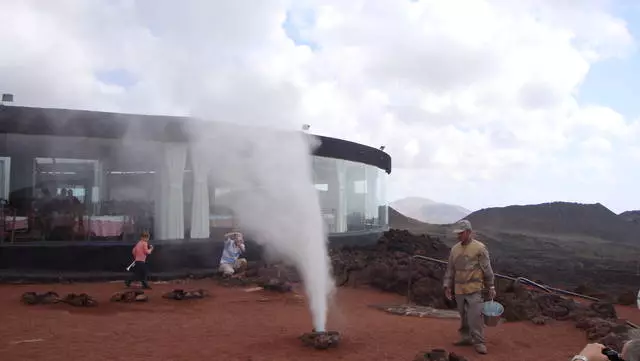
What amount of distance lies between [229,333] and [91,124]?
8791 millimetres

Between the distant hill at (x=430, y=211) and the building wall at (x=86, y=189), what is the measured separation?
410 ft

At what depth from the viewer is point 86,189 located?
607 inches

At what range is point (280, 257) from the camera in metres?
16.3

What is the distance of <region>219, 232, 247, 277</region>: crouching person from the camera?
49.4 ft

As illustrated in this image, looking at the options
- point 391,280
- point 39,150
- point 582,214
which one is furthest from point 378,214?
point 582,214

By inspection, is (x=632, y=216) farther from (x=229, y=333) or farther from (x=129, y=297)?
(x=229, y=333)

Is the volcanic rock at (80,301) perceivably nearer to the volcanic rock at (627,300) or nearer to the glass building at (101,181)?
the glass building at (101,181)

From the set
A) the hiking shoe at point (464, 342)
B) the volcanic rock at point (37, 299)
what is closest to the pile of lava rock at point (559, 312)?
the hiking shoe at point (464, 342)

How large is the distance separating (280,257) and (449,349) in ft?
29.7

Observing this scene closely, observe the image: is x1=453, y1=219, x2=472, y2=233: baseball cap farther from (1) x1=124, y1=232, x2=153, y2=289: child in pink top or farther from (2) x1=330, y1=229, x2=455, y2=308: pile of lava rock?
(1) x1=124, y1=232, x2=153, y2=289: child in pink top

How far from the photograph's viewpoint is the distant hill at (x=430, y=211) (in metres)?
145

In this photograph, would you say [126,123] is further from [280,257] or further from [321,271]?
[321,271]

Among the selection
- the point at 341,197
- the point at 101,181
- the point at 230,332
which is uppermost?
the point at 101,181

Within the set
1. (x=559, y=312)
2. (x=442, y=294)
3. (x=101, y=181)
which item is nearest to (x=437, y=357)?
(x=559, y=312)
